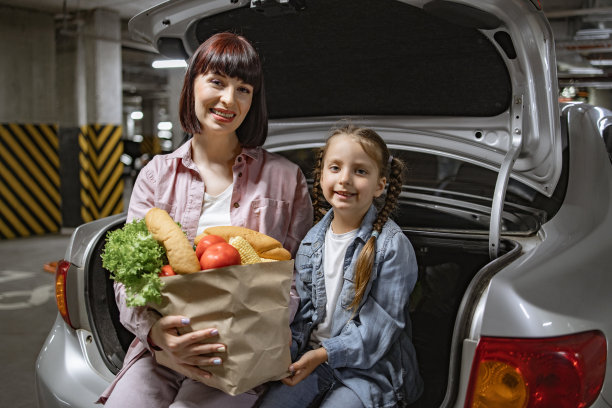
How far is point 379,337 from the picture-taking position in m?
1.36

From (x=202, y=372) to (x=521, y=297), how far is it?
0.69 metres

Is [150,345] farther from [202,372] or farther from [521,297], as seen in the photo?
[521,297]

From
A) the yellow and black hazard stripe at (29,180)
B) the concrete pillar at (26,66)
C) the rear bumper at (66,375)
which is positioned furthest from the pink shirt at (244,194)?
the concrete pillar at (26,66)

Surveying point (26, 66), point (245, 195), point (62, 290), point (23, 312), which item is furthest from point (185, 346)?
point (26, 66)

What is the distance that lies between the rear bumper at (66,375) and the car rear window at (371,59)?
109cm

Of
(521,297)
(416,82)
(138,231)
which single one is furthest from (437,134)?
(138,231)

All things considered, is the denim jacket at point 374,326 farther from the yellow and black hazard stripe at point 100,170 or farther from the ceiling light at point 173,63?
the yellow and black hazard stripe at point 100,170

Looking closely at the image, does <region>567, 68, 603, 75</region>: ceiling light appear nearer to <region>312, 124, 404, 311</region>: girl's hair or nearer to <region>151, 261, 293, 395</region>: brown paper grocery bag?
<region>312, 124, 404, 311</region>: girl's hair

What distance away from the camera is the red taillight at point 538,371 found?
1.03m

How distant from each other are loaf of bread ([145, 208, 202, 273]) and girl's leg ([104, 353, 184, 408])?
425mm

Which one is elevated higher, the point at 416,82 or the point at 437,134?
the point at 416,82

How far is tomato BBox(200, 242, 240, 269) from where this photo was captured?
3.56ft

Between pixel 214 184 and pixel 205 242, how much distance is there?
0.45 metres

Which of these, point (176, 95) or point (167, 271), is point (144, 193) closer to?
point (167, 271)
